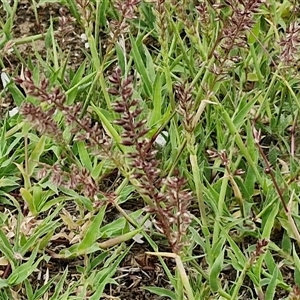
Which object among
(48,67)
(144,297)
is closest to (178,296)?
(144,297)

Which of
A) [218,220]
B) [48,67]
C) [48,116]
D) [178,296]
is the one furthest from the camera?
[48,67]

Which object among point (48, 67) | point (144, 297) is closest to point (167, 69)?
point (48, 67)

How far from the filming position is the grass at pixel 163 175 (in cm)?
139

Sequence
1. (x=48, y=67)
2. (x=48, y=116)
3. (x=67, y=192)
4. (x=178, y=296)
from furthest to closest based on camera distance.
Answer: (x=48, y=67) → (x=67, y=192) → (x=178, y=296) → (x=48, y=116)

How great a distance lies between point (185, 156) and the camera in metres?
1.72

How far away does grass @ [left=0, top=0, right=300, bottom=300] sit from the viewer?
139 cm

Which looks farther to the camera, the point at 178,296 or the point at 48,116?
the point at 178,296

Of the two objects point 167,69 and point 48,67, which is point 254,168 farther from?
point 48,67

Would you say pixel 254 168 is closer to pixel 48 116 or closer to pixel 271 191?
pixel 271 191

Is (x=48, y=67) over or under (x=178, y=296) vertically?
over

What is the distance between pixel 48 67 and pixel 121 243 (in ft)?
1.84

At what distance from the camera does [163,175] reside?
168cm

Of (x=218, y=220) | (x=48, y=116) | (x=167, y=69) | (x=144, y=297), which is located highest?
(x=48, y=116)

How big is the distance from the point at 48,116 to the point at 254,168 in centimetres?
57
